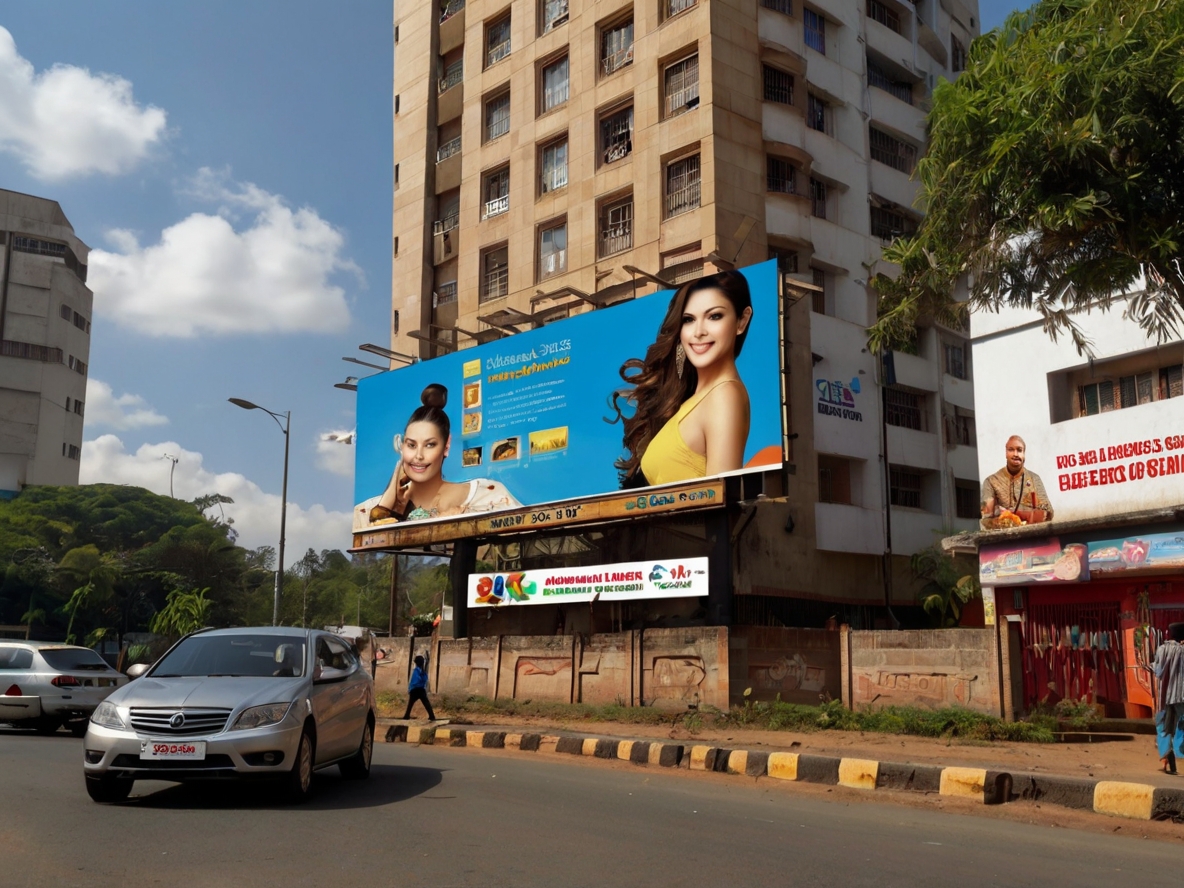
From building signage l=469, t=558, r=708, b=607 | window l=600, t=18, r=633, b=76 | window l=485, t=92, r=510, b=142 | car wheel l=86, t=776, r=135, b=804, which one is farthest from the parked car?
window l=485, t=92, r=510, b=142

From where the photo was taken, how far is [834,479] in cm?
Answer: 2853

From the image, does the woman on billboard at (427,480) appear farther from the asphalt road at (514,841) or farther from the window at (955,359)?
the asphalt road at (514,841)

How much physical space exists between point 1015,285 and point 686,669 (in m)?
10.1

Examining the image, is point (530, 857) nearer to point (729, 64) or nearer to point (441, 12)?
point (729, 64)

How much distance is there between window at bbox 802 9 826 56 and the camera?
31172 mm

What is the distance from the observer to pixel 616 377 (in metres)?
24.6

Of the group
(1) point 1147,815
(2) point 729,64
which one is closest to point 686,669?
(1) point 1147,815

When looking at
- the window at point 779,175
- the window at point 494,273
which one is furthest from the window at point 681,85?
the window at point 494,273

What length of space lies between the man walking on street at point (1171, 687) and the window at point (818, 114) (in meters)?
22.8

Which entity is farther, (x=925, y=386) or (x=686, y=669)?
(x=925, y=386)

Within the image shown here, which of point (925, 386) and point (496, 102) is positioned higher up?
point (496, 102)

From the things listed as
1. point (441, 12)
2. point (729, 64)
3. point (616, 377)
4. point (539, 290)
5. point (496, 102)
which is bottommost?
point (616, 377)

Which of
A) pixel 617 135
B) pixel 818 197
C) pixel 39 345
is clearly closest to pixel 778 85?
pixel 818 197

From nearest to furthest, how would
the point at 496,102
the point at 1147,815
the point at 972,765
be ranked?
the point at 1147,815 → the point at 972,765 → the point at 496,102
